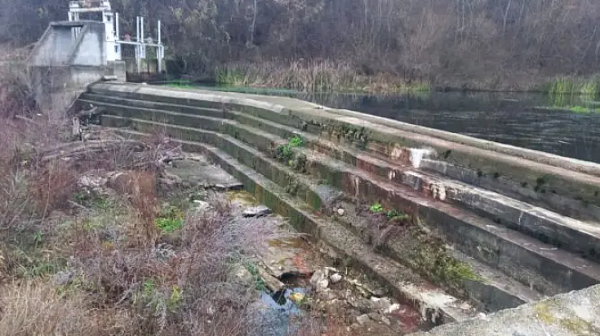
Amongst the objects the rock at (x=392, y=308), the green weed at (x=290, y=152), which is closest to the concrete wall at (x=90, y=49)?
the green weed at (x=290, y=152)

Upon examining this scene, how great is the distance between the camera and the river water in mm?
10062

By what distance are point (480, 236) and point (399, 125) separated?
2749 millimetres

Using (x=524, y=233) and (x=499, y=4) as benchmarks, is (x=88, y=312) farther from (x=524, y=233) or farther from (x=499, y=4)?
(x=499, y=4)

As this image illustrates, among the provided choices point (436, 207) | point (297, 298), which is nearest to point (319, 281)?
point (297, 298)

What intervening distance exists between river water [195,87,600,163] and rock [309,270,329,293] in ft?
22.9

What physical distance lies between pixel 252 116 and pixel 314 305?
4729mm

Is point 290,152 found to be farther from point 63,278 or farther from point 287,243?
point 63,278

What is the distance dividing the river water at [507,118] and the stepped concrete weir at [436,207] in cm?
557

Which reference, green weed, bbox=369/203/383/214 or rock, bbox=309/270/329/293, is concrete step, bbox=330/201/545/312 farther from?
rock, bbox=309/270/329/293

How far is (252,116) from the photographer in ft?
25.3

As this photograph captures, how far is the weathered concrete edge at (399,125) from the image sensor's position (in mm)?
3854

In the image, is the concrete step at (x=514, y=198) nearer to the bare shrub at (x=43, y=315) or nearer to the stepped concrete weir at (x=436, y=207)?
the stepped concrete weir at (x=436, y=207)

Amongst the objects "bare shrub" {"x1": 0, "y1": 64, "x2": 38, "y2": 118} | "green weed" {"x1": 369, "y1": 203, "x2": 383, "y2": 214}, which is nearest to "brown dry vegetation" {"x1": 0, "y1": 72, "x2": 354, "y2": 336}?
"green weed" {"x1": 369, "y1": 203, "x2": 383, "y2": 214}

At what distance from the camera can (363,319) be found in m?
3.27
